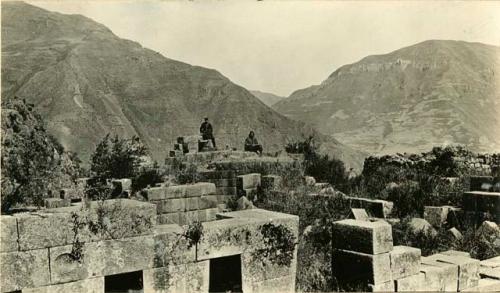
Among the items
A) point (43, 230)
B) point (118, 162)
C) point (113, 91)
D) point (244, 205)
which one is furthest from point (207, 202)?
point (113, 91)

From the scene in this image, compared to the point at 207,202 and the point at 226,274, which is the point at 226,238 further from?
the point at 207,202

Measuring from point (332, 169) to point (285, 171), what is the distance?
249 centimetres

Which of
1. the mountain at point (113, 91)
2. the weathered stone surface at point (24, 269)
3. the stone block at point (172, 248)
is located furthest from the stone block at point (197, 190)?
the mountain at point (113, 91)

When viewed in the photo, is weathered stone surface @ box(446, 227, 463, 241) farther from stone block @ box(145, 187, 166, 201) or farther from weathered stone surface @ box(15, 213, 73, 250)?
weathered stone surface @ box(15, 213, 73, 250)

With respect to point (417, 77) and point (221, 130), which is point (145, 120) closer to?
point (221, 130)

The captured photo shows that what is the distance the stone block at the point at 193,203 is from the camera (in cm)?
1009

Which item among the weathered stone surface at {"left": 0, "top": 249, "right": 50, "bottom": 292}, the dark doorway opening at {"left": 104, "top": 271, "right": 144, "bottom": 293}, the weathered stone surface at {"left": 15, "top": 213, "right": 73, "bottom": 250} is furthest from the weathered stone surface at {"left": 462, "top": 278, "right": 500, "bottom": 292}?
the weathered stone surface at {"left": 0, "top": 249, "right": 50, "bottom": 292}

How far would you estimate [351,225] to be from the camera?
5930mm

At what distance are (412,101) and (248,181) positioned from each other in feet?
170

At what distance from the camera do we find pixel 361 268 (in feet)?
18.7

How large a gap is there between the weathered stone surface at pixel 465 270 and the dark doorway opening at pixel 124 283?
444cm

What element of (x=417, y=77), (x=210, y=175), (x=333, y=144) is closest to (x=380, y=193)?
(x=210, y=175)

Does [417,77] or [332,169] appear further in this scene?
[417,77]

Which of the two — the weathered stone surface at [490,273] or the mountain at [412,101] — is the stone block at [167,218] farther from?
the mountain at [412,101]
